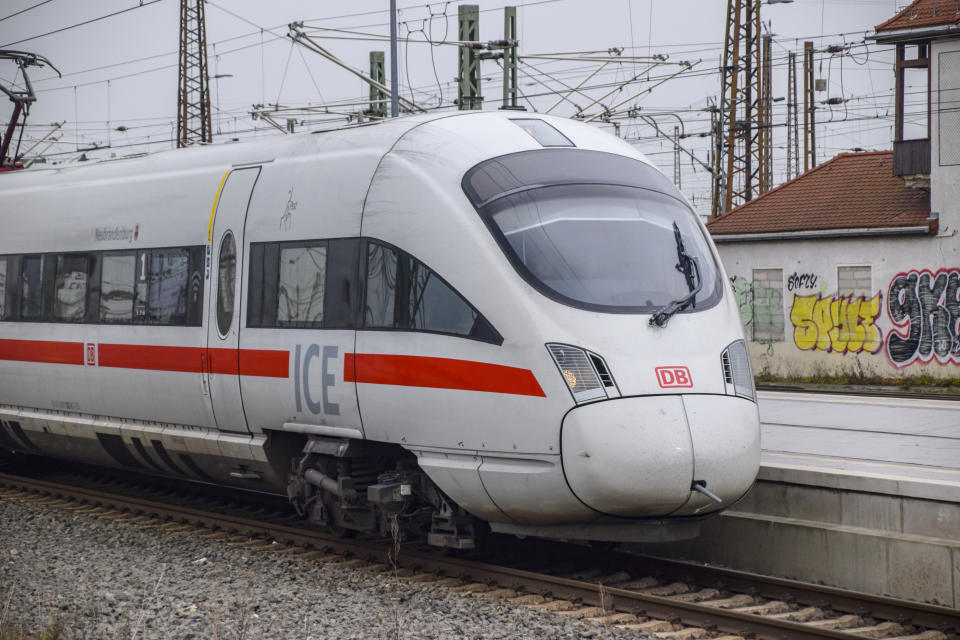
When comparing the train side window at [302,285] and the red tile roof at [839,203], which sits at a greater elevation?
the red tile roof at [839,203]

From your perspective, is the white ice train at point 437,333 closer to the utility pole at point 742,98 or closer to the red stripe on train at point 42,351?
the red stripe on train at point 42,351

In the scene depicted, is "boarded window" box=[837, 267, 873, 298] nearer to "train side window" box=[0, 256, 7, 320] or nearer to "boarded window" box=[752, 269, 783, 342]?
"boarded window" box=[752, 269, 783, 342]

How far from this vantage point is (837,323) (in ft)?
81.1

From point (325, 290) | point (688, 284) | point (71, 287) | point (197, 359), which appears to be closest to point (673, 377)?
point (688, 284)

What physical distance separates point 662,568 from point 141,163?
6.33 meters

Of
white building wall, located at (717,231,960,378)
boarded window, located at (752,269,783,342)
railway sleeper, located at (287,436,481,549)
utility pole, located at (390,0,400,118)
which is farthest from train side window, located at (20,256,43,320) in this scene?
boarded window, located at (752,269,783,342)

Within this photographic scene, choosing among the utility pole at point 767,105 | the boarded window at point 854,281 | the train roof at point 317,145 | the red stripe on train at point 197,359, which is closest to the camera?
the train roof at point 317,145

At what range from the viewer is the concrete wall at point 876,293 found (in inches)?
913

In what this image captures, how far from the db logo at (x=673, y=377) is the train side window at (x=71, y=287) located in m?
6.43

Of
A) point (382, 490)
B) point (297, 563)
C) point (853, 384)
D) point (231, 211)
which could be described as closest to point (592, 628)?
point (382, 490)

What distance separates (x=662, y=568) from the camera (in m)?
8.55

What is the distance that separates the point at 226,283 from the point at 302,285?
1.02 m

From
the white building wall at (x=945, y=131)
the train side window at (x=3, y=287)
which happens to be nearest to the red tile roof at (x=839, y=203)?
the white building wall at (x=945, y=131)

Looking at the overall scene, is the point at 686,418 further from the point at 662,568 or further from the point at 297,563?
the point at 297,563
